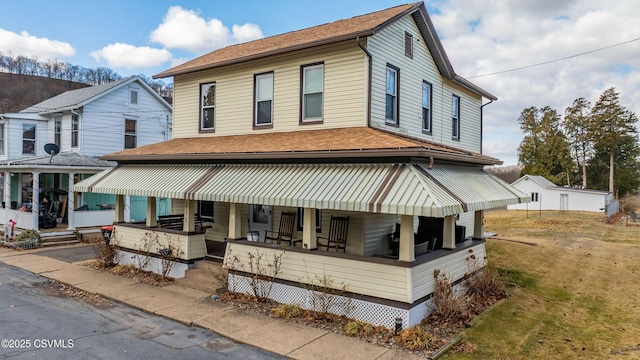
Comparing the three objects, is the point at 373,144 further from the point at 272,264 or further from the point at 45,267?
the point at 45,267

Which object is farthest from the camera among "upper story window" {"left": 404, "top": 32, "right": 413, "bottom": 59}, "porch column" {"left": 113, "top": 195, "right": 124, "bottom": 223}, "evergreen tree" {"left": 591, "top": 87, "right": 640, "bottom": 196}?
"evergreen tree" {"left": 591, "top": 87, "right": 640, "bottom": 196}

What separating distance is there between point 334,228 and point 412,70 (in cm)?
573

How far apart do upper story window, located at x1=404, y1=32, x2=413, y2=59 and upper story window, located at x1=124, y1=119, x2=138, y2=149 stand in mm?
18224

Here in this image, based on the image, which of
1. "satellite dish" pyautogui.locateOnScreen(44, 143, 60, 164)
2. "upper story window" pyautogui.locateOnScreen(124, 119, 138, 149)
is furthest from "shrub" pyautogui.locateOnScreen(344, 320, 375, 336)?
"upper story window" pyautogui.locateOnScreen(124, 119, 138, 149)

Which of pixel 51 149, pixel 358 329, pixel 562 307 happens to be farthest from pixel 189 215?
pixel 51 149

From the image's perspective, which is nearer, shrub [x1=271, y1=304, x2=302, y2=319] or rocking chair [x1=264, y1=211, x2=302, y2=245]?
shrub [x1=271, y1=304, x2=302, y2=319]

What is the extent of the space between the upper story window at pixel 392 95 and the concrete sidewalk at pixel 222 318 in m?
6.52

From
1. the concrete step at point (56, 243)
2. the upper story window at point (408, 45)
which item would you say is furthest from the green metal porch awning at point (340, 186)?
the concrete step at point (56, 243)

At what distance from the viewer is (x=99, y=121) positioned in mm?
22172

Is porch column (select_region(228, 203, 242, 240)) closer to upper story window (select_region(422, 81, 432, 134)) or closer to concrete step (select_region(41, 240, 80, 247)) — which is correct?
upper story window (select_region(422, 81, 432, 134))

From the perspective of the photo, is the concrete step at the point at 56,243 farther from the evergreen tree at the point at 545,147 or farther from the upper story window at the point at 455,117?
the evergreen tree at the point at 545,147

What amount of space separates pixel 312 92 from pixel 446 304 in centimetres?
682

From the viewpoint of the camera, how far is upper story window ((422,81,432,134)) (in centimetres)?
1347

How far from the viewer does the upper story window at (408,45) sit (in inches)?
481
